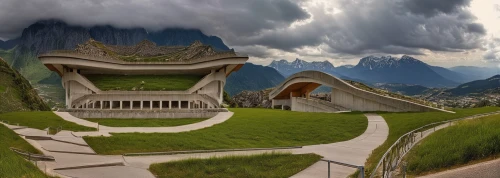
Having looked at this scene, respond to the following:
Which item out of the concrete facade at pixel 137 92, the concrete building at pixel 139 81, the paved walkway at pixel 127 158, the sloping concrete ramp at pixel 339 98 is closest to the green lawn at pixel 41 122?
the concrete building at pixel 139 81

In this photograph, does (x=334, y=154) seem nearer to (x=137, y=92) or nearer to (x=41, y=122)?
(x=41, y=122)

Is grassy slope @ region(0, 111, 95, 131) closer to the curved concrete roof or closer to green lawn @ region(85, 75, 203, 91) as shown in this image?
green lawn @ region(85, 75, 203, 91)

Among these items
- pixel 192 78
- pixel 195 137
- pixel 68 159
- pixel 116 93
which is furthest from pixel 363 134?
pixel 192 78

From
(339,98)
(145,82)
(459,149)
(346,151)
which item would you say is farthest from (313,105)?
(459,149)

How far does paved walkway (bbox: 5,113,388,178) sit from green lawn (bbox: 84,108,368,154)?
1247 millimetres

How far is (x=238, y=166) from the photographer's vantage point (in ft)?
48.2

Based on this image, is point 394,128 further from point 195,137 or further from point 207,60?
point 207,60

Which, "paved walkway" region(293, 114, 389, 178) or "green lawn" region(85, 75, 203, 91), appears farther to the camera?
"green lawn" region(85, 75, 203, 91)

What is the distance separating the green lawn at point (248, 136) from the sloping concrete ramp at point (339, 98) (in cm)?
711

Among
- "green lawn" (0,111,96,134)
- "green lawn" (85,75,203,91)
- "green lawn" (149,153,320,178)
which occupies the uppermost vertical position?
"green lawn" (85,75,203,91)

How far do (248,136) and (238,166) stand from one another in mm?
9078

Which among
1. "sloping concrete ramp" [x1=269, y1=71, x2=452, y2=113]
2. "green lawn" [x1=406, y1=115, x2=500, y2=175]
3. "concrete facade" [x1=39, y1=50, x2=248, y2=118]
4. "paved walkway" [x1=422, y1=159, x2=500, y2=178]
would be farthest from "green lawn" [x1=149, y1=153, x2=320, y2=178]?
"concrete facade" [x1=39, y1=50, x2=248, y2=118]

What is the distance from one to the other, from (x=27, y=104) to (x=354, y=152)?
113m

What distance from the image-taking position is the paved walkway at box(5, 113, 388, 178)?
13836 millimetres
